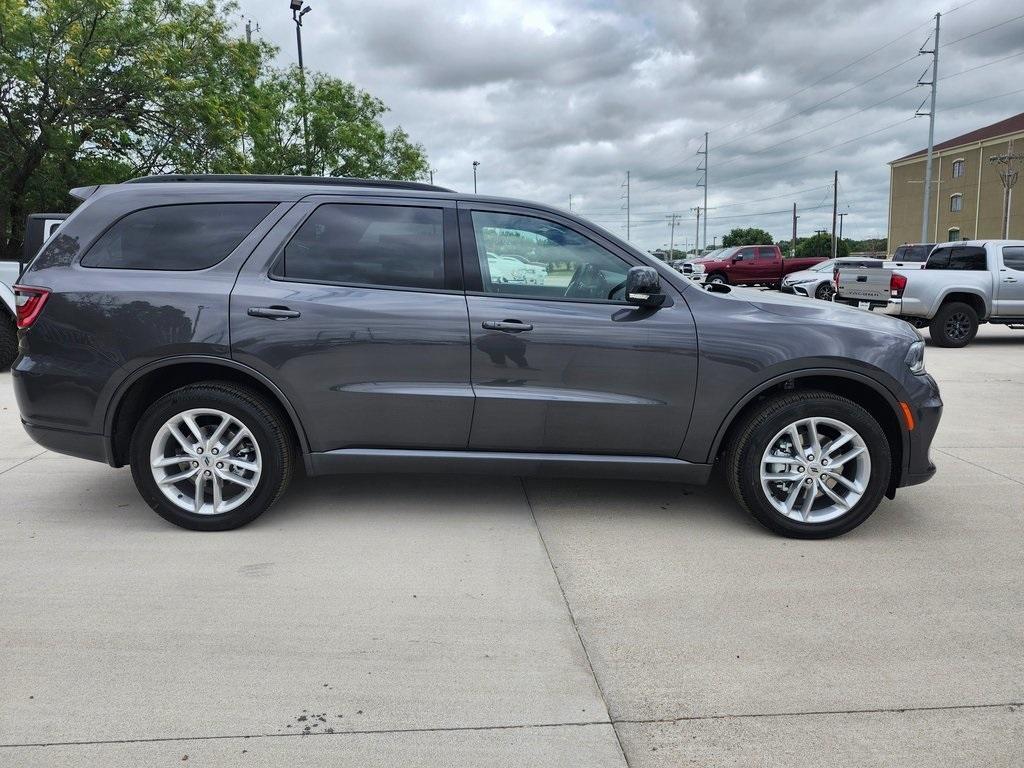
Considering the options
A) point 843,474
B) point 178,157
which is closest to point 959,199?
point 178,157

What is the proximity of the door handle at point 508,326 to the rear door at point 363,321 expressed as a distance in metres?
0.12

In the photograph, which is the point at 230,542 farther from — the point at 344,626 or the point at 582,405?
the point at 582,405

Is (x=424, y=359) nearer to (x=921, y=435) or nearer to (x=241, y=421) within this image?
(x=241, y=421)

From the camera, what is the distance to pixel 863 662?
291 centimetres

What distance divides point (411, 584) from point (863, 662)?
73.4 inches

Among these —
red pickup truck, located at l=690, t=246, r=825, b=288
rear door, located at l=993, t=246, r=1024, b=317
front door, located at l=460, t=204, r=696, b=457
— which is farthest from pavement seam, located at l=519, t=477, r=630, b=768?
red pickup truck, located at l=690, t=246, r=825, b=288

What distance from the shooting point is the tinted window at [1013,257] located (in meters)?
13.0

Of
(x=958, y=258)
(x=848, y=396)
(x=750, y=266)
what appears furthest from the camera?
(x=750, y=266)

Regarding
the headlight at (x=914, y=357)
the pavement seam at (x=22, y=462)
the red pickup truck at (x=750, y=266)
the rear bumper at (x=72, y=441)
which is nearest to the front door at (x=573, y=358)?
the headlight at (x=914, y=357)

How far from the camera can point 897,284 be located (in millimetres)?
12750

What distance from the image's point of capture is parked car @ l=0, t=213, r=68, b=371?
851 cm

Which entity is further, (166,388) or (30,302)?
(166,388)

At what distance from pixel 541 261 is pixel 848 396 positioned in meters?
1.81

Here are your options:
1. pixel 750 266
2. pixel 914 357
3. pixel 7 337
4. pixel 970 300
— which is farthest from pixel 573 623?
pixel 750 266
